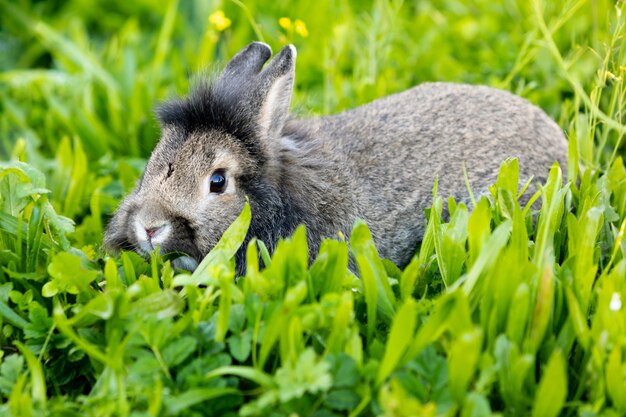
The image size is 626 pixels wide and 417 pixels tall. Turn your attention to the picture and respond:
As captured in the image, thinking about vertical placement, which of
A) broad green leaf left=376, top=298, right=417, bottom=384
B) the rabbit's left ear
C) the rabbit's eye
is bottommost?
broad green leaf left=376, top=298, right=417, bottom=384

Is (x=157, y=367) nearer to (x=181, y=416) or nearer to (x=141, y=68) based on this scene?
(x=181, y=416)

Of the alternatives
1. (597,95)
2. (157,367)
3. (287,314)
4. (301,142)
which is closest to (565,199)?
(597,95)

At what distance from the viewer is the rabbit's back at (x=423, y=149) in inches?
202

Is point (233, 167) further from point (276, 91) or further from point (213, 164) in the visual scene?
point (276, 91)

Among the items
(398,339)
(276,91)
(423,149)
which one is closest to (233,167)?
(276,91)

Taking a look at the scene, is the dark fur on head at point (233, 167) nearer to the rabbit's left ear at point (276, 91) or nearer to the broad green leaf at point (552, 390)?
the rabbit's left ear at point (276, 91)

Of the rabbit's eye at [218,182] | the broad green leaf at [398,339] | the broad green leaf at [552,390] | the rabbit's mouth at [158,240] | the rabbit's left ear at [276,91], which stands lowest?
the broad green leaf at [552,390]

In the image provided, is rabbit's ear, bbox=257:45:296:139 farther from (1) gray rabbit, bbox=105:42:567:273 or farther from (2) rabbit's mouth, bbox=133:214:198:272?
(2) rabbit's mouth, bbox=133:214:198:272

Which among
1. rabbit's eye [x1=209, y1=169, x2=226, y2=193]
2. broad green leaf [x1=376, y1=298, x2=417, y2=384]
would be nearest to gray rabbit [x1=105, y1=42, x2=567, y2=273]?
rabbit's eye [x1=209, y1=169, x2=226, y2=193]

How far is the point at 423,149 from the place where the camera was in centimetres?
524

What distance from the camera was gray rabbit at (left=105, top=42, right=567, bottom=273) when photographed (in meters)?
4.50

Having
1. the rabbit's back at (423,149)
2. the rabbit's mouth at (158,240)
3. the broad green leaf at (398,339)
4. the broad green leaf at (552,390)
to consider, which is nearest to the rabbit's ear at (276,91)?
the rabbit's back at (423,149)

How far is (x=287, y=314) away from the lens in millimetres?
3457

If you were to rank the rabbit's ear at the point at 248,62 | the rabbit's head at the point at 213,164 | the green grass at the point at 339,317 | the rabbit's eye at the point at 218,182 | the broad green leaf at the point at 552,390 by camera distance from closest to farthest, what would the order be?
the broad green leaf at the point at 552,390
the green grass at the point at 339,317
the rabbit's head at the point at 213,164
the rabbit's eye at the point at 218,182
the rabbit's ear at the point at 248,62
